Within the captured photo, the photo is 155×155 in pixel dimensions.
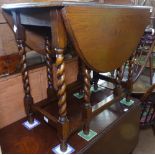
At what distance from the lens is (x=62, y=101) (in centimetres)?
98

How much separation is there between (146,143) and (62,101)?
4.17ft

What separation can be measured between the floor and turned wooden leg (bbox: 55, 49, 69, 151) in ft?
3.23

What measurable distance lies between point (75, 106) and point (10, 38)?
0.71m

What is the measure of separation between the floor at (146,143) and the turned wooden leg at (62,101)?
3.23 ft

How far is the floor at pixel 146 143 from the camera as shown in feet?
5.70

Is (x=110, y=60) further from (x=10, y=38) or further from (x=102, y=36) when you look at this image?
(x=10, y=38)

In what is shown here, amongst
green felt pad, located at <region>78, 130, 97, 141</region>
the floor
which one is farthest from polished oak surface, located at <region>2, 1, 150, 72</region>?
the floor

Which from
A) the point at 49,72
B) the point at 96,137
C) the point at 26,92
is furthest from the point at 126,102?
the point at 26,92

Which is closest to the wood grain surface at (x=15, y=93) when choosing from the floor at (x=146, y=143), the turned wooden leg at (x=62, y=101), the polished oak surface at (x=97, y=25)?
the polished oak surface at (x=97, y=25)

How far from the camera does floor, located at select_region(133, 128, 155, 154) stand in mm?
1736

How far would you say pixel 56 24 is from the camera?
804mm

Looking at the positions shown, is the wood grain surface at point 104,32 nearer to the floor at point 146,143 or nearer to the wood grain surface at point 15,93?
the wood grain surface at point 15,93

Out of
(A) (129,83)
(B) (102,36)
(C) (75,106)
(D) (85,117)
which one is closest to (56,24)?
(B) (102,36)

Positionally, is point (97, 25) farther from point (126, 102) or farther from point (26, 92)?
point (126, 102)
